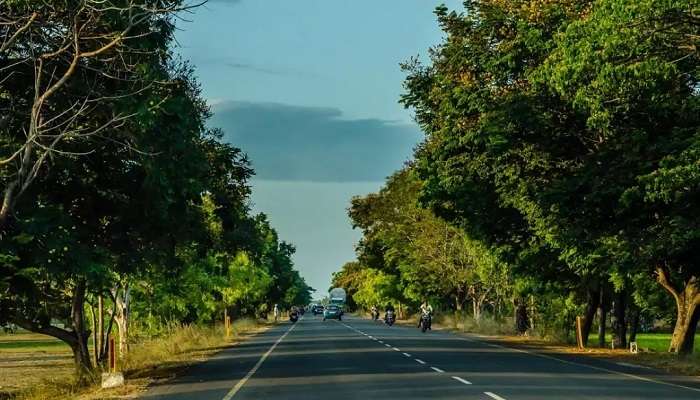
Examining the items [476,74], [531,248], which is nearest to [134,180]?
→ [476,74]

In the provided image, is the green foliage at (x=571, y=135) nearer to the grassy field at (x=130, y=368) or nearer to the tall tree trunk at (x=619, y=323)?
the tall tree trunk at (x=619, y=323)

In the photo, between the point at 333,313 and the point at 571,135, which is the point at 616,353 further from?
the point at 333,313

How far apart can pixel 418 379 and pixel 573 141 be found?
43.8 ft

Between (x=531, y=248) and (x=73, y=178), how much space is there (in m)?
18.3

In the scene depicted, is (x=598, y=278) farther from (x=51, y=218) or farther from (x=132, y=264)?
(x=51, y=218)

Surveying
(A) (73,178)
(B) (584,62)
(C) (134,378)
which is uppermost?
(B) (584,62)

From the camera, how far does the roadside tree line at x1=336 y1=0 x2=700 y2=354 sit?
23.2 m

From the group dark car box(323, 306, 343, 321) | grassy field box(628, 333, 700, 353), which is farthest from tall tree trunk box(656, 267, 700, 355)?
dark car box(323, 306, 343, 321)

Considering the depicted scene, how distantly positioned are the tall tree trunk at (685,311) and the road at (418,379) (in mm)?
4121

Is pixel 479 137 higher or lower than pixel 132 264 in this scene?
higher

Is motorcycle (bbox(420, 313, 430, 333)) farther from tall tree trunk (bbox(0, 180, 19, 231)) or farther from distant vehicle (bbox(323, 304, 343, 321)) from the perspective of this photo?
distant vehicle (bbox(323, 304, 343, 321))

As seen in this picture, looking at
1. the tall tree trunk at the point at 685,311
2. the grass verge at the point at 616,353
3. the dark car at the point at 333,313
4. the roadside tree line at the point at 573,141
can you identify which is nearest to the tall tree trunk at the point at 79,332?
the roadside tree line at the point at 573,141

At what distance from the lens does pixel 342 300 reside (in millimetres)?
131500

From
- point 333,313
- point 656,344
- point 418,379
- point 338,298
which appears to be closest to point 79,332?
point 418,379
